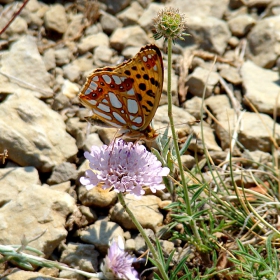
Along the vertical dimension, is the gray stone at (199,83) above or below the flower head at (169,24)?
below

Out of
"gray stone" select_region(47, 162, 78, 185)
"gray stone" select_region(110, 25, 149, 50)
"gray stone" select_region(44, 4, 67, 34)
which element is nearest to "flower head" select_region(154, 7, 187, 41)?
"gray stone" select_region(47, 162, 78, 185)

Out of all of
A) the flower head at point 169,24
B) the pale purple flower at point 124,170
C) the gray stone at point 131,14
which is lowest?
the pale purple flower at point 124,170

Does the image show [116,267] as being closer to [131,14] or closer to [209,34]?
[209,34]

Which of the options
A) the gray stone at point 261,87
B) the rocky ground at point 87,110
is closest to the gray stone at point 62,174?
the rocky ground at point 87,110

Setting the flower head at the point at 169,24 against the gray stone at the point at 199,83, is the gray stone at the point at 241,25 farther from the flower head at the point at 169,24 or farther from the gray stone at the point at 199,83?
the flower head at the point at 169,24

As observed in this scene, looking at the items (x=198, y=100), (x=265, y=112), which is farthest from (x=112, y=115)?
(x=265, y=112)
